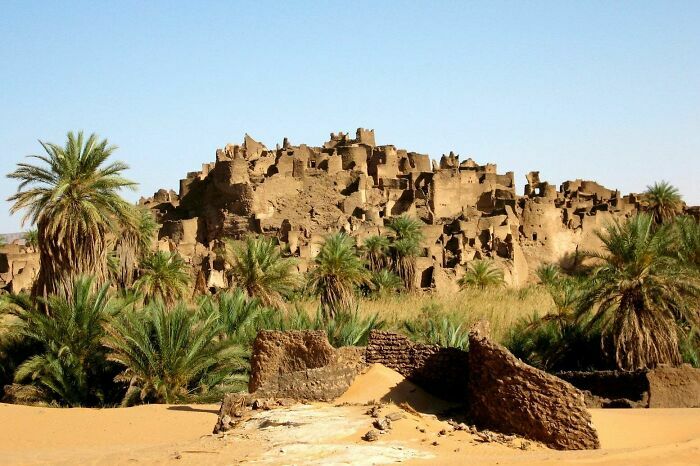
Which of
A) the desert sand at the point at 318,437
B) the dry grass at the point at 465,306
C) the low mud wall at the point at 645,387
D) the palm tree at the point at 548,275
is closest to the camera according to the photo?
the desert sand at the point at 318,437

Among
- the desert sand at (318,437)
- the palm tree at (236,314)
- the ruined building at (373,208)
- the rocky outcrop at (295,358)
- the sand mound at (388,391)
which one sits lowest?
the desert sand at (318,437)

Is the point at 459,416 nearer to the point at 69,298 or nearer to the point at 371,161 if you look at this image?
the point at 69,298

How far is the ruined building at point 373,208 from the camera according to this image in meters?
43.1

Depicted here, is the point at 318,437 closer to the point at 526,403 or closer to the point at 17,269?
the point at 526,403

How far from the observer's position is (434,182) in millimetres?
51688

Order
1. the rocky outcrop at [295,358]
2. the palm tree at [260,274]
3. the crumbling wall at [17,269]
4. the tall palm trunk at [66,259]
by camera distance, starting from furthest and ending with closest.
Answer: the crumbling wall at [17,269] → the palm tree at [260,274] → the tall palm trunk at [66,259] → the rocky outcrop at [295,358]

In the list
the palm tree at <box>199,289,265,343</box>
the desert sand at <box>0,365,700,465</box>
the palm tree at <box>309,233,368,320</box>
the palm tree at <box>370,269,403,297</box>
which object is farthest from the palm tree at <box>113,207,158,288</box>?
the palm tree at <box>370,269,403,297</box>

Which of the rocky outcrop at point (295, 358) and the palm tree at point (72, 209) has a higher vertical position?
the palm tree at point (72, 209)

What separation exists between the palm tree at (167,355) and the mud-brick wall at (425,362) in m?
3.31

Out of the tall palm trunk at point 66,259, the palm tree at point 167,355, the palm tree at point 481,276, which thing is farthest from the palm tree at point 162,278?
the palm tree at point 481,276

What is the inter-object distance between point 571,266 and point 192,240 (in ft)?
Result: 67.8

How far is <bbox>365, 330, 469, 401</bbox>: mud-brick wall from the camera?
1467 centimetres

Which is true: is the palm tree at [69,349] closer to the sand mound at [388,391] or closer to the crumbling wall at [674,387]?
the sand mound at [388,391]

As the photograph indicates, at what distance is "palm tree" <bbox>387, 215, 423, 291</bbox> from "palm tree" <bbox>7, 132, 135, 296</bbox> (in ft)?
61.4
